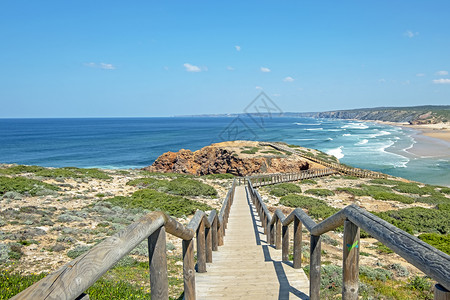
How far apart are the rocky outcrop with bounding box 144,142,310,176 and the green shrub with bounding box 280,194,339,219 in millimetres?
14952

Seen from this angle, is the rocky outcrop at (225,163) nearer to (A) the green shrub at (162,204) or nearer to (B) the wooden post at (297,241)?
(A) the green shrub at (162,204)

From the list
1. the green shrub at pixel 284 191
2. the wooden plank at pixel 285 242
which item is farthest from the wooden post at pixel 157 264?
the green shrub at pixel 284 191

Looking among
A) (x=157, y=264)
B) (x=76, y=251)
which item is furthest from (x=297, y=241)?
(x=76, y=251)

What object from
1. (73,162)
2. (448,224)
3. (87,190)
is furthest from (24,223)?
(73,162)

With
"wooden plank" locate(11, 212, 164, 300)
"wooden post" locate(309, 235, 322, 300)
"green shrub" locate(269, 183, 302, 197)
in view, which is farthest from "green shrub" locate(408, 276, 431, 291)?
"green shrub" locate(269, 183, 302, 197)

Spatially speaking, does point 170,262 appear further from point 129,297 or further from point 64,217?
point 64,217

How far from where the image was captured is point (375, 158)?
182 feet

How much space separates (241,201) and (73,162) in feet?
159

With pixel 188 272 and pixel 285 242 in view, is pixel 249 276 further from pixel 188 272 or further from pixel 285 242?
pixel 188 272

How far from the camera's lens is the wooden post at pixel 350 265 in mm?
2586

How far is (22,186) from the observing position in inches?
554

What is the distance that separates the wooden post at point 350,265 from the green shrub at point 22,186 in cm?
1482

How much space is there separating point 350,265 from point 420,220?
41.2ft

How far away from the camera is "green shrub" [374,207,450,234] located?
11586mm
